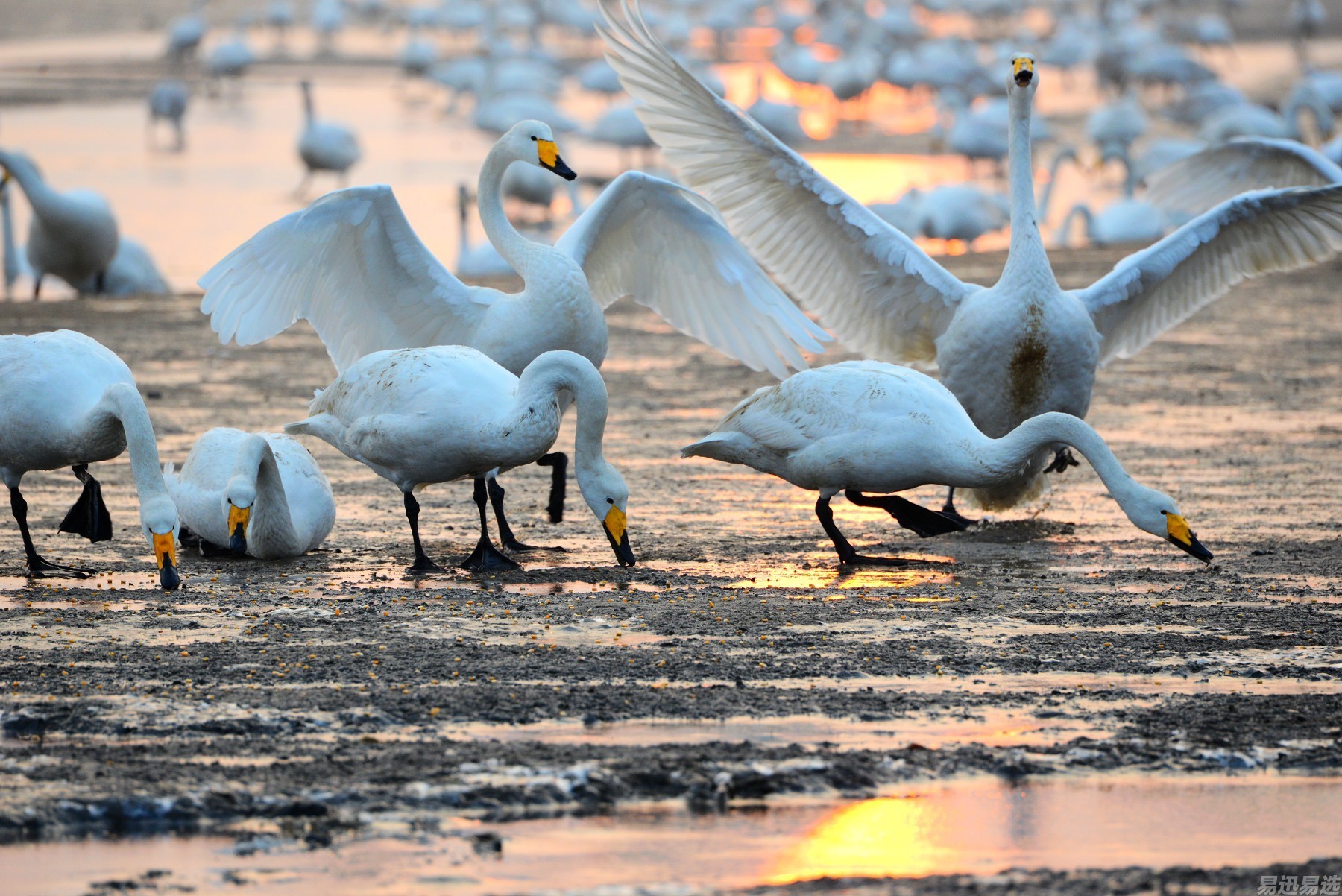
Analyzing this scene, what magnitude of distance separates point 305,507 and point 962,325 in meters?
2.87

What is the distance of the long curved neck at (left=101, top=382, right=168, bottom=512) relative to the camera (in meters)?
6.52

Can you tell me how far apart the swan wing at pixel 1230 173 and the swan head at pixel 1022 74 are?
10.4ft

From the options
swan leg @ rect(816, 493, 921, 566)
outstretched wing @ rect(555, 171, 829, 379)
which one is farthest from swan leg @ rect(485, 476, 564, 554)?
outstretched wing @ rect(555, 171, 829, 379)

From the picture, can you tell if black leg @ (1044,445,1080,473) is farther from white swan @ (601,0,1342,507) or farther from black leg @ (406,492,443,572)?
black leg @ (406,492,443,572)

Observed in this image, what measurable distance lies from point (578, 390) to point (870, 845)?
119 inches

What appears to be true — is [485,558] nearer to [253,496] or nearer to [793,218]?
[253,496]

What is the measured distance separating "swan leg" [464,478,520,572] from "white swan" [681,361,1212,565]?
1.06 meters

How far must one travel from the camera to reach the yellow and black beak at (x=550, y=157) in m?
8.28

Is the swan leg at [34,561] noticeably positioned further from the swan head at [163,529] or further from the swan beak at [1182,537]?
the swan beak at [1182,537]

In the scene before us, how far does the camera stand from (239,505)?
675 cm

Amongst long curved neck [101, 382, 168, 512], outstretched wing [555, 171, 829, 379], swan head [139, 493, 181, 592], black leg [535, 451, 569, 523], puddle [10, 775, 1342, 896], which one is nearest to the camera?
puddle [10, 775, 1342, 896]

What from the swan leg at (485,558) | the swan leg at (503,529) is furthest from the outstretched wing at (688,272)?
the swan leg at (485,558)

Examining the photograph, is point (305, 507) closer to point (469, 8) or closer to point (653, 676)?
point (653, 676)

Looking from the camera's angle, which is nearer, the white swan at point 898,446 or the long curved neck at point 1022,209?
the white swan at point 898,446
